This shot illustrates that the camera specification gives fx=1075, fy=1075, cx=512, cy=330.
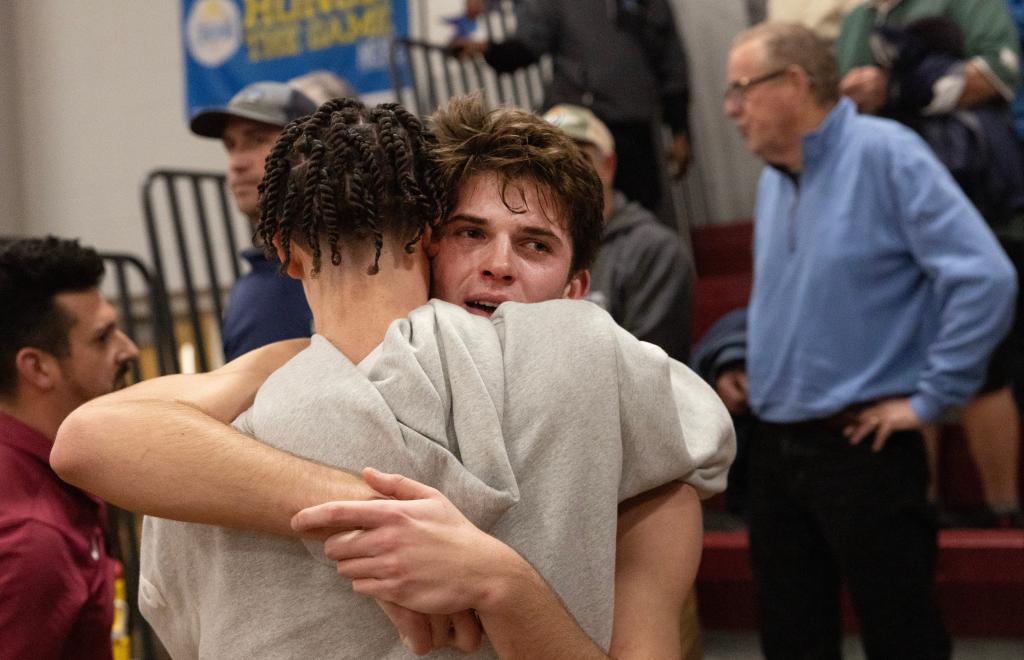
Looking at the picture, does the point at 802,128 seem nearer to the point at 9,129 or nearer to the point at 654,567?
the point at 654,567

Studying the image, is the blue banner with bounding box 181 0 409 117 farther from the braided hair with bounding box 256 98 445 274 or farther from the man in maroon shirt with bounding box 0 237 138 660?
the braided hair with bounding box 256 98 445 274

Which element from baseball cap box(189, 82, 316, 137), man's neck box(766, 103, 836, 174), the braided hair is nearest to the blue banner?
baseball cap box(189, 82, 316, 137)

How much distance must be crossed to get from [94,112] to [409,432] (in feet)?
23.7

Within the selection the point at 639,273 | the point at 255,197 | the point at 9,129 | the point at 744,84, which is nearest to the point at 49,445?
the point at 255,197

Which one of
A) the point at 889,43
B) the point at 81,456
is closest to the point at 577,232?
the point at 81,456

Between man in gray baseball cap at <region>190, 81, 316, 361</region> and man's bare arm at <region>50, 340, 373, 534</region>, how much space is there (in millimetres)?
1153

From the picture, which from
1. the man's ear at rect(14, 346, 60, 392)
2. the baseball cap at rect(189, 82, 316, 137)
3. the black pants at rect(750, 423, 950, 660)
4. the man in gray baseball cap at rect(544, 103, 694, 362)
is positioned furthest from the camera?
the man in gray baseball cap at rect(544, 103, 694, 362)

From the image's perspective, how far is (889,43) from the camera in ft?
11.4

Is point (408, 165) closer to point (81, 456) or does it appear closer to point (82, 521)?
point (81, 456)

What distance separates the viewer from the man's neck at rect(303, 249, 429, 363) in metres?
1.16

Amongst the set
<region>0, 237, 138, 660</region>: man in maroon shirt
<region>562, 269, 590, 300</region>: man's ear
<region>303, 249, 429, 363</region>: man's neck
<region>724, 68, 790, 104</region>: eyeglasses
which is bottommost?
<region>0, 237, 138, 660</region>: man in maroon shirt

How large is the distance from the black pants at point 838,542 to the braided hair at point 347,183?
1712mm

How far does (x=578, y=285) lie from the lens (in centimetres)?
152

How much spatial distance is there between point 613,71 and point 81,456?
3.72 metres
